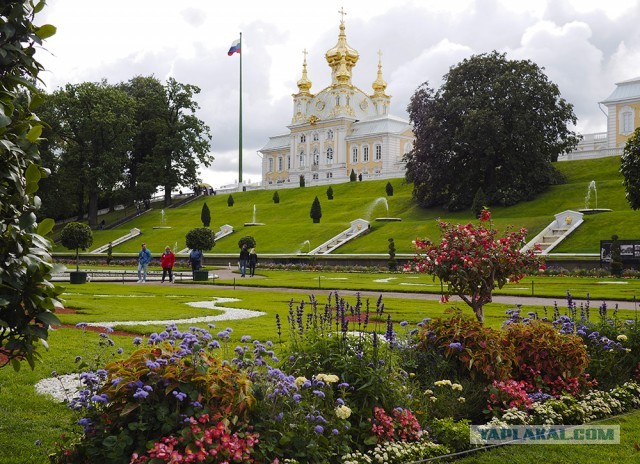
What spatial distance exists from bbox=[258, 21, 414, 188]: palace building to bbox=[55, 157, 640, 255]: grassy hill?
523 inches

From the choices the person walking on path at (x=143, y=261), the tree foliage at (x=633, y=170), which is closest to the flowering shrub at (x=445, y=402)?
the person walking on path at (x=143, y=261)

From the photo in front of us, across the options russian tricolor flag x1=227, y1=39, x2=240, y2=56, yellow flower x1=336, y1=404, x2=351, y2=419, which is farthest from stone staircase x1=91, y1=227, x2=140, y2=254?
yellow flower x1=336, y1=404, x2=351, y2=419

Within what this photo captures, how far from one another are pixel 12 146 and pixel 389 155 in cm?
7410

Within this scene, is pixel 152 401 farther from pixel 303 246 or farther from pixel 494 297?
pixel 303 246

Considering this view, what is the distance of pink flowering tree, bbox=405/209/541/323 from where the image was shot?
30.4 feet

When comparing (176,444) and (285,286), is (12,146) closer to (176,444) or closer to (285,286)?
(176,444)

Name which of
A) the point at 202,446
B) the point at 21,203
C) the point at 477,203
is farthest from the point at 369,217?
the point at 21,203

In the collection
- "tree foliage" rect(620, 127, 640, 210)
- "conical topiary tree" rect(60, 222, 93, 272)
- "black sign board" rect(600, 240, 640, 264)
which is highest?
"tree foliage" rect(620, 127, 640, 210)

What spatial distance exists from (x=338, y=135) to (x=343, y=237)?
142 feet

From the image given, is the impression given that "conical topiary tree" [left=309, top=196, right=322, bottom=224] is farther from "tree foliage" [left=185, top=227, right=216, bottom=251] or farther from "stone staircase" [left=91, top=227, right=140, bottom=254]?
"tree foliage" [left=185, top=227, right=216, bottom=251]

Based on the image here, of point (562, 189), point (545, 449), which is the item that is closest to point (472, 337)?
point (545, 449)

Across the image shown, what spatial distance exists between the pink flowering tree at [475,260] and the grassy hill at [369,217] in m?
22.3

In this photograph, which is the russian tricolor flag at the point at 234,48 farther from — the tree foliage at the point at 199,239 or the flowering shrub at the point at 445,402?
the flowering shrub at the point at 445,402

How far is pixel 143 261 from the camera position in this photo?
79.9 feet
